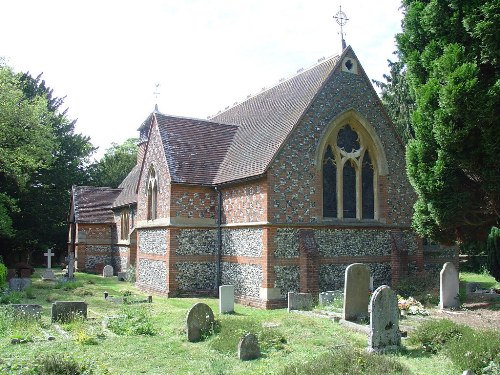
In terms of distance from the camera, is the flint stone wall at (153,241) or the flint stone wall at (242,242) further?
the flint stone wall at (153,241)

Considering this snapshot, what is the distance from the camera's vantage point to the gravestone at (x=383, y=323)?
34.2ft

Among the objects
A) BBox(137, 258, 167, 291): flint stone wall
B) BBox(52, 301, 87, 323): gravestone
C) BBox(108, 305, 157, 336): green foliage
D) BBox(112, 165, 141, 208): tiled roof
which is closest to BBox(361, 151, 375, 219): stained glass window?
BBox(137, 258, 167, 291): flint stone wall

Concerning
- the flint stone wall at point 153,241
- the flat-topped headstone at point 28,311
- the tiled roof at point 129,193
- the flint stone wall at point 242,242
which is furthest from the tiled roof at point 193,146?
the tiled roof at point 129,193

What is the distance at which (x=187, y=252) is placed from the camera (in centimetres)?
2044

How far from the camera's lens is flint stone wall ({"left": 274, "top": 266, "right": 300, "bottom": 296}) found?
57.3 feet

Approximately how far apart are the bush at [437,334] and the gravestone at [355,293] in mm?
2662

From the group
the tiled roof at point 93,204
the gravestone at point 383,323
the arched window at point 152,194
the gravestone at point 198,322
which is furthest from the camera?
the tiled roof at point 93,204

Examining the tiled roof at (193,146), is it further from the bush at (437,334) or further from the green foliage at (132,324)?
the bush at (437,334)

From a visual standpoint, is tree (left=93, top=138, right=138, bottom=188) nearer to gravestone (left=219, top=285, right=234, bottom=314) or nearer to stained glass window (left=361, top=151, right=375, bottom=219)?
stained glass window (left=361, top=151, right=375, bottom=219)

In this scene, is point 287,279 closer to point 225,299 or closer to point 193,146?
point 225,299

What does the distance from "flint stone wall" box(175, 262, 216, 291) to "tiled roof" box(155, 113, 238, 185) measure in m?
3.45

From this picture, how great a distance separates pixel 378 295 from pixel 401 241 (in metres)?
9.54

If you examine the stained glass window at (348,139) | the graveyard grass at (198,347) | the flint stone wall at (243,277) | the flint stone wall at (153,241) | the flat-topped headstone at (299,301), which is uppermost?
the stained glass window at (348,139)

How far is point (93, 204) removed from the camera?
38.5m
